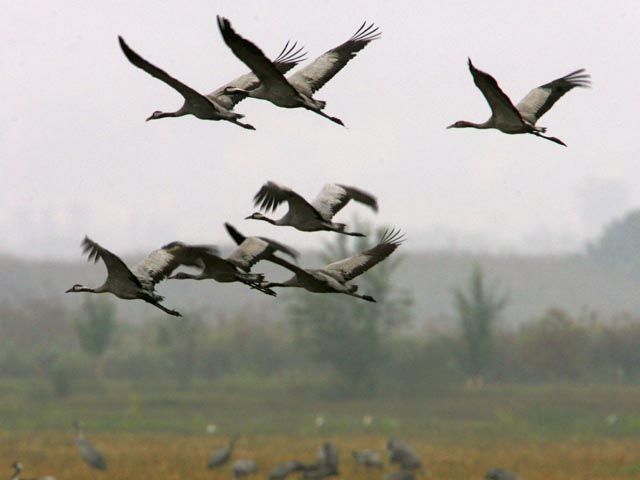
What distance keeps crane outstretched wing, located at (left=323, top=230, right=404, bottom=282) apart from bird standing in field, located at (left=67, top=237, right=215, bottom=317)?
4.29ft

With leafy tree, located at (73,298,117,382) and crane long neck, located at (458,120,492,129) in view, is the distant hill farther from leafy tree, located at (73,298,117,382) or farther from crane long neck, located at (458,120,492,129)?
crane long neck, located at (458,120,492,129)

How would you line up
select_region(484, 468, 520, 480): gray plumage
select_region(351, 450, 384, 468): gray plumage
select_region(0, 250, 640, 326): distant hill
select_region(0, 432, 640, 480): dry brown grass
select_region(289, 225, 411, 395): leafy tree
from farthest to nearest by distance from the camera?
select_region(0, 250, 640, 326): distant hill
select_region(289, 225, 411, 395): leafy tree
select_region(0, 432, 640, 480): dry brown grass
select_region(351, 450, 384, 468): gray plumage
select_region(484, 468, 520, 480): gray plumage

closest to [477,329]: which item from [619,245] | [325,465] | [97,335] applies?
[97,335]

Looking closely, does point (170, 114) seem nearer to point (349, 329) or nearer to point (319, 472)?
point (319, 472)

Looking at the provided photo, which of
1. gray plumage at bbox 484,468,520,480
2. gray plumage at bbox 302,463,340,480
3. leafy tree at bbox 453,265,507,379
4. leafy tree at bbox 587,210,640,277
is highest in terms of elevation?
leafy tree at bbox 587,210,640,277

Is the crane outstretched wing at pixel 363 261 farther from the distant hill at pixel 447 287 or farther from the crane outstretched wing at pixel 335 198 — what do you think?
the distant hill at pixel 447 287

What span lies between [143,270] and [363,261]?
185cm

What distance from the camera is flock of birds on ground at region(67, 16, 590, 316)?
7.75 m

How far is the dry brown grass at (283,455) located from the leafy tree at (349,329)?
41.0 ft

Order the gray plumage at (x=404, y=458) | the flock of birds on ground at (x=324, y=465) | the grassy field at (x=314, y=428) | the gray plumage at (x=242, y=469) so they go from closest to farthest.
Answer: the flock of birds on ground at (x=324, y=465) → the gray plumage at (x=242, y=469) → the gray plumage at (x=404, y=458) → the grassy field at (x=314, y=428)

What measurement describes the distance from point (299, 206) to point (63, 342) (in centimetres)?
5884

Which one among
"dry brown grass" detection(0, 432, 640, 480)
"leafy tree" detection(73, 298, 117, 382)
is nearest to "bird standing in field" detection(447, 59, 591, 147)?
"dry brown grass" detection(0, 432, 640, 480)

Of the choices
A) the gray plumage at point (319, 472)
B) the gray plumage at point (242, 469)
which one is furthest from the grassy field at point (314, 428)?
the gray plumage at point (319, 472)

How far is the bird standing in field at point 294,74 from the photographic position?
7935 mm
